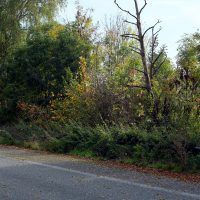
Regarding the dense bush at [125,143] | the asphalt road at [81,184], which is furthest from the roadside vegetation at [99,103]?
the asphalt road at [81,184]

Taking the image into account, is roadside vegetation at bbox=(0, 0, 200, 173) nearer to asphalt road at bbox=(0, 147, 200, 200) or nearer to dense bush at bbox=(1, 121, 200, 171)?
dense bush at bbox=(1, 121, 200, 171)

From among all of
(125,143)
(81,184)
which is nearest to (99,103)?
(125,143)

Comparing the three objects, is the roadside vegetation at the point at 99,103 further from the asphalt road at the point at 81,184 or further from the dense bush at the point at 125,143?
the asphalt road at the point at 81,184

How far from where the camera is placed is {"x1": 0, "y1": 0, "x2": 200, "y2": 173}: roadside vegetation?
1287cm

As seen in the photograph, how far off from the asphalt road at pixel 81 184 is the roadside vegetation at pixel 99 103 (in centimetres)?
152

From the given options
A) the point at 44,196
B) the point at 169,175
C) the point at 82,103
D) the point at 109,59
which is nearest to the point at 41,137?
the point at 82,103

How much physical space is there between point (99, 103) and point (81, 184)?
8111 millimetres

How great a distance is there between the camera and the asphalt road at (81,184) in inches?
329

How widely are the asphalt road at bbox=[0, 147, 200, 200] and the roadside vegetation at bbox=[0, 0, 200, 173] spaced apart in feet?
4.98

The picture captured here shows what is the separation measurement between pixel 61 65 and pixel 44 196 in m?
14.2

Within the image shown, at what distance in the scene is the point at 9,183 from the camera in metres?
9.69

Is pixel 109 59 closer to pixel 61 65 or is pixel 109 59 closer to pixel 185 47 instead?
pixel 185 47

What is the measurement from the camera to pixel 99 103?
17.5 metres

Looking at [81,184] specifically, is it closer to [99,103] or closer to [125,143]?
[125,143]
